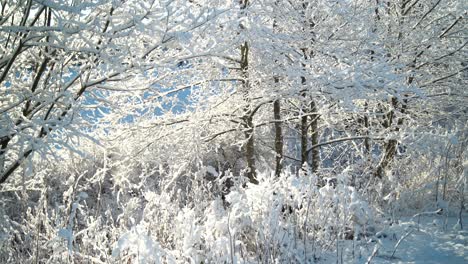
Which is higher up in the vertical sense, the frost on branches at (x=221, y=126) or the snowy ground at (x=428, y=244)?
the frost on branches at (x=221, y=126)

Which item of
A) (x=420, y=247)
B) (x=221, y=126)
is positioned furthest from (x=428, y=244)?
(x=221, y=126)

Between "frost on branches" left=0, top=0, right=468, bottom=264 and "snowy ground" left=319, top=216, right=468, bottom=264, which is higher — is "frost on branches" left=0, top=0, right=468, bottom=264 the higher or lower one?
the higher one

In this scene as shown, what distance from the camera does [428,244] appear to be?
10.3 feet

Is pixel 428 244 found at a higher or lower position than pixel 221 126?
lower

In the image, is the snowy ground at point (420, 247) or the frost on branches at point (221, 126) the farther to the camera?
the snowy ground at point (420, 247)

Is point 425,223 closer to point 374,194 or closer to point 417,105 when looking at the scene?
point 374,194

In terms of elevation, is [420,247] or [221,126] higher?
[221,126]

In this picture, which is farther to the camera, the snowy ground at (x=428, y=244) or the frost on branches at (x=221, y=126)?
the snowy ground at (x=428, y=244)

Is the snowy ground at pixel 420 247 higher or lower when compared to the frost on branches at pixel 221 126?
lower

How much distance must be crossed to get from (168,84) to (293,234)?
184cm

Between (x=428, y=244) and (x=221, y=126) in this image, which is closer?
(x=428, y=244)

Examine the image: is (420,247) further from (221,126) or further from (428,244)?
(221,126)

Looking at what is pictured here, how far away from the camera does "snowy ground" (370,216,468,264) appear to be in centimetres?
284

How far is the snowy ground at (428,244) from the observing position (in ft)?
9.33
